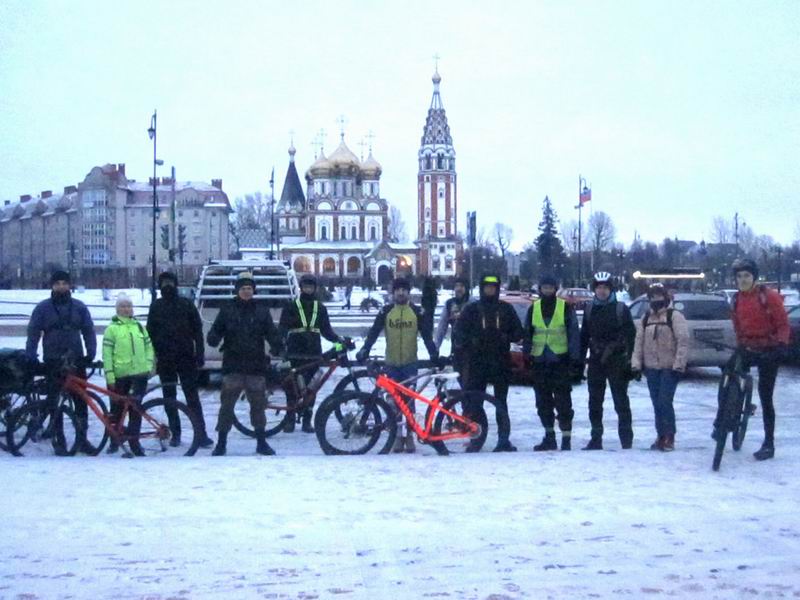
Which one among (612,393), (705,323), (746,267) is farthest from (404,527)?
(705,323)

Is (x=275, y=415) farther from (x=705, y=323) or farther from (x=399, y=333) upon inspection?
(x=705, y=323)

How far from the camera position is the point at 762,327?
9609 mm

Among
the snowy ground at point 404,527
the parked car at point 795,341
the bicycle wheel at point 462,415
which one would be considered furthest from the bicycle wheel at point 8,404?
the parked car at point 795,341

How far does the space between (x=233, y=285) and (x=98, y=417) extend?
8111mm

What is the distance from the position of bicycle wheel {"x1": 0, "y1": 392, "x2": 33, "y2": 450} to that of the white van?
5.82 metres

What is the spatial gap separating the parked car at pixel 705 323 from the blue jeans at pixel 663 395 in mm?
8028

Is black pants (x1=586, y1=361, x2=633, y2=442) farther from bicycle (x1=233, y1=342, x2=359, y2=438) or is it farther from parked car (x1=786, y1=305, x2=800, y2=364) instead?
parked car (x1=786, y1=305, x2=800, y2=364)

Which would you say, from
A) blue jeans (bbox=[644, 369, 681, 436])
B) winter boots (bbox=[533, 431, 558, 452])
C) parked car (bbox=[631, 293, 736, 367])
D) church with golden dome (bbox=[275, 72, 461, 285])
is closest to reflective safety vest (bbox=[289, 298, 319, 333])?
winter boots (bbox=[533, 431, 558, 452])

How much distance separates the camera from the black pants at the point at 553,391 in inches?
421

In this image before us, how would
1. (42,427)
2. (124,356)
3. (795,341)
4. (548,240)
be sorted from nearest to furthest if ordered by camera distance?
(42,427), (124,356), (795,341), (548,240)

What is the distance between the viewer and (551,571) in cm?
618

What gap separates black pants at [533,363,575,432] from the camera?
1070 centimetres

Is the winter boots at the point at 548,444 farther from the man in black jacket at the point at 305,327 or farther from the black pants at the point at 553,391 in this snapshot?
the man in black jacket at the point at 305,327

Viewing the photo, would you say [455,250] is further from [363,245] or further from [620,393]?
[620,393]
